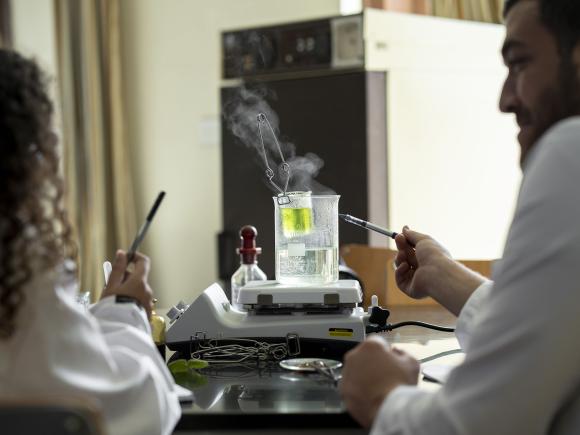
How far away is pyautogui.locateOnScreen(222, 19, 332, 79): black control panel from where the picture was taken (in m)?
3.28

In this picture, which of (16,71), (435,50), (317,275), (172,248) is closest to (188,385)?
(317,275)

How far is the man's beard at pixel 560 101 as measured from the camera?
975 mm

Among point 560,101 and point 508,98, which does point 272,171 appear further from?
point 560,101

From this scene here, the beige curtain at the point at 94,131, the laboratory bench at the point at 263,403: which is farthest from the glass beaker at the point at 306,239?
the beige curtain at the point at 94,131

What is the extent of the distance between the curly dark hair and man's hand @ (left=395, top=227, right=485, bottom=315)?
703mm

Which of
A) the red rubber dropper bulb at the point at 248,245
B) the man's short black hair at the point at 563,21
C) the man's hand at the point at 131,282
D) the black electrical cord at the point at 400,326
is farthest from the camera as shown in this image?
the red rubber dropper bulb at the point at 248,245

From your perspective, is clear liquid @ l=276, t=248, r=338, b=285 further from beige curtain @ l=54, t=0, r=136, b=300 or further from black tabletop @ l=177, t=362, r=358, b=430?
beige curtain @ l=54, t=0, r=136, b=300

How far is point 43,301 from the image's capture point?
0.92 m

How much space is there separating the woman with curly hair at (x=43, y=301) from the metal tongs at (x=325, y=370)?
12.0 inches

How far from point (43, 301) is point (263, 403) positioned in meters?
0.38

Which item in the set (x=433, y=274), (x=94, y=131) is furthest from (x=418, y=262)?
(x=94, y=131)

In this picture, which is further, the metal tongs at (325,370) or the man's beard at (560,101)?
the metal tongs at (325,370)

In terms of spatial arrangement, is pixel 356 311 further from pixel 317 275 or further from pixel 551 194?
pixel 551 194

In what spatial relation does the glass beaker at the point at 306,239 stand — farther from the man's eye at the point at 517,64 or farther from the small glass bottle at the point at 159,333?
the man's eye at the point at 517,64
